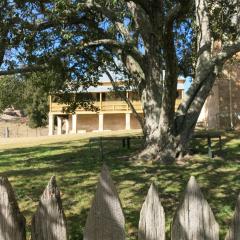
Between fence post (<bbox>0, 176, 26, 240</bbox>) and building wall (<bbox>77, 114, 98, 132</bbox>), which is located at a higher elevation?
building wall (<bbox>77, 114, 98, 132</bbox>)

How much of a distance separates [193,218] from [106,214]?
491mm

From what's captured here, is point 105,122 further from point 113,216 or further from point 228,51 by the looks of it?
point 113,216

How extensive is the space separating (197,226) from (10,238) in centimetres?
108

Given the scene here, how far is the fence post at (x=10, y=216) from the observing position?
8.52 feet

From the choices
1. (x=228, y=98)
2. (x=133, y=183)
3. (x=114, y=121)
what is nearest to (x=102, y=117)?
(x=114, y=121)

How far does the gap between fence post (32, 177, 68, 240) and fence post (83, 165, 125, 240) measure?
0.55 feet

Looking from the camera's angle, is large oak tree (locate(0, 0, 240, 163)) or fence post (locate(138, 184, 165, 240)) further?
large oak tree (locate(0, 0, 240, 163))

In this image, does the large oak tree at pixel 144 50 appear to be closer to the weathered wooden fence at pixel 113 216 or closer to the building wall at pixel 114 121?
the weathered wooden fence at pixel 113 216

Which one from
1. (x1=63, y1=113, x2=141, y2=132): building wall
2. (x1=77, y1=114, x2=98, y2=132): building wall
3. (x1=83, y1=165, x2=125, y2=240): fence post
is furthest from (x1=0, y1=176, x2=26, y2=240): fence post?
(x1=77, y1=114, x2=98, y2=132): building wall

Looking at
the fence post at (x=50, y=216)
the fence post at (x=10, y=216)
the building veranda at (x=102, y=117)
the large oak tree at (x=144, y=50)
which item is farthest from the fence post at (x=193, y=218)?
the building veranda at (x=102, y=117)

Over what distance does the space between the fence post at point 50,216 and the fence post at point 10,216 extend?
0.38 ft

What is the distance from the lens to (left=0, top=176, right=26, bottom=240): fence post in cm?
260

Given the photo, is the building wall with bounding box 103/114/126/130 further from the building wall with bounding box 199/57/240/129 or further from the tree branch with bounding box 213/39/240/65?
the tree branch with bounding box 213/39/240/65

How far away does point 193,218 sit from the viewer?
2.55 m
